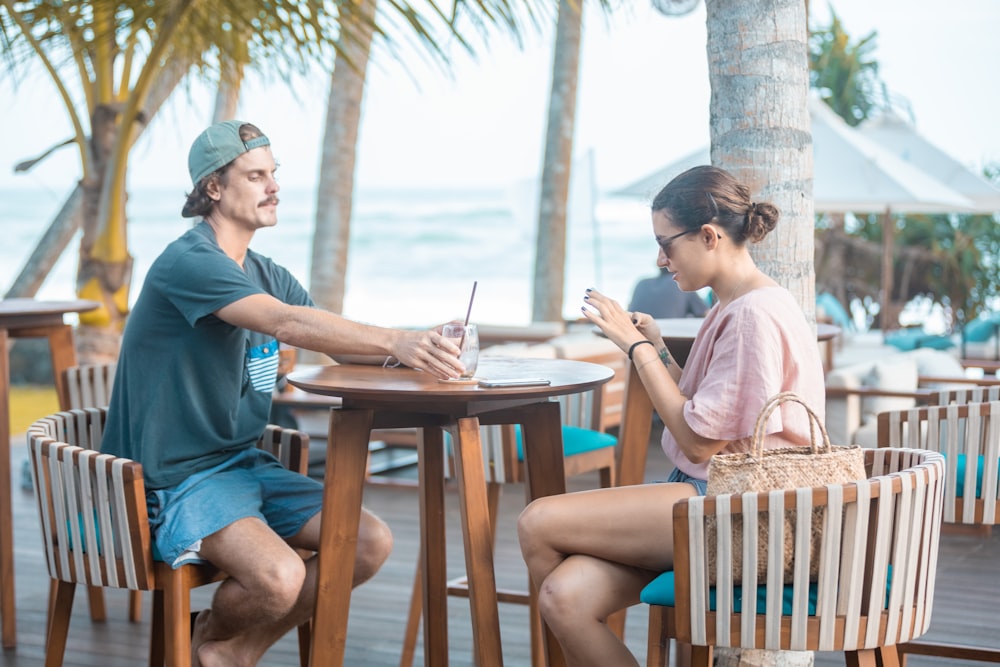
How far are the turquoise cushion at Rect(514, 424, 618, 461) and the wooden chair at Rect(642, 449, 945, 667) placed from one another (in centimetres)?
152

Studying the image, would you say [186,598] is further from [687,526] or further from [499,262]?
[499,262]

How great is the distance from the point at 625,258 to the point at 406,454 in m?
25.3

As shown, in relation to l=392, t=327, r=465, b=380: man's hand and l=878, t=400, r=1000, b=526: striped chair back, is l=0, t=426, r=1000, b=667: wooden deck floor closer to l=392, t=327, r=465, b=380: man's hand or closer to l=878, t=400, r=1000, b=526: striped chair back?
l=878, t=400, r=1000, b=526: striped chair back

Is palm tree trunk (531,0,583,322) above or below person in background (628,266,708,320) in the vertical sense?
above

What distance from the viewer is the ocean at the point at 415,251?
32.0 metres

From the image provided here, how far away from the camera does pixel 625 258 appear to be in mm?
32375

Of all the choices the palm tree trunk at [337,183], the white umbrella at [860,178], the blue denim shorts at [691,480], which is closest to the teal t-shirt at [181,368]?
the blue denim shorts at [691,480]

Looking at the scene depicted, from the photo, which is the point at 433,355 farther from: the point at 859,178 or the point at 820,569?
the point at 859,178

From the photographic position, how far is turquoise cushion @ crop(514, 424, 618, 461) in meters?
3.55

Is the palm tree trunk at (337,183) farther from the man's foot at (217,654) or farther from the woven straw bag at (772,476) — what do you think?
the woven straw bag at (772,476)

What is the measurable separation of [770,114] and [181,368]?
Answer: 1.54 metres

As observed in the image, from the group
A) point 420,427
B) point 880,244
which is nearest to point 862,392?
point 420,427

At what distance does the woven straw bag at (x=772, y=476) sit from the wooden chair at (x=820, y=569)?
2cm

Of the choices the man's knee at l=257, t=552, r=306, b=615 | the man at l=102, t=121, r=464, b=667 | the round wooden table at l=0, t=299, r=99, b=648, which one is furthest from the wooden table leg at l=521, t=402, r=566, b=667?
the round wooden table at l=0, t=299, r=99, b=648
